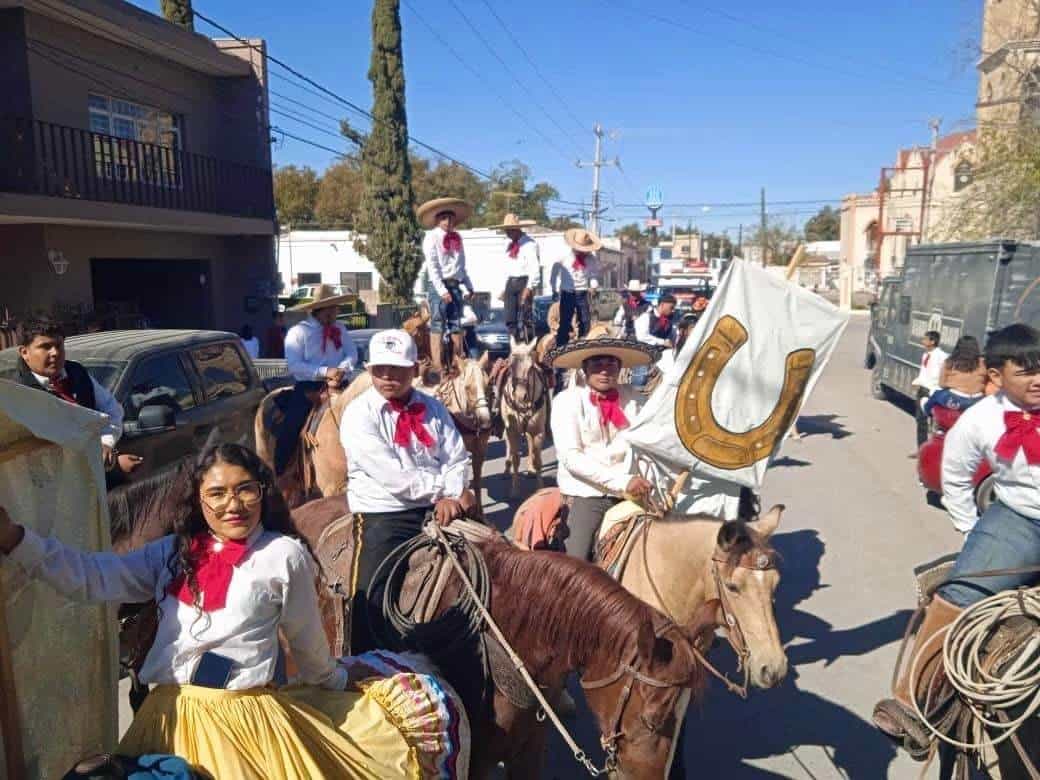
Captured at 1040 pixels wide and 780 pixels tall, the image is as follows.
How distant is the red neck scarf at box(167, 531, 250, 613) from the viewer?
2.40m

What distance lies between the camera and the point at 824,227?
→ 10656cm

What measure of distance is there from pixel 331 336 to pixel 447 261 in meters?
2.81

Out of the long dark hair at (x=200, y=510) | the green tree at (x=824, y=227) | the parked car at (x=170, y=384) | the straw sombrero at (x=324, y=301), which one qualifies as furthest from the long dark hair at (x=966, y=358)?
the green tree at (x=824, y=227)

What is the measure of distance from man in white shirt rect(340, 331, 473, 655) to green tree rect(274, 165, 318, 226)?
50.3 metres

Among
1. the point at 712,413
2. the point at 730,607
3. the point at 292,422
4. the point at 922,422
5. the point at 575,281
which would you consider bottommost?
the point at 922,422

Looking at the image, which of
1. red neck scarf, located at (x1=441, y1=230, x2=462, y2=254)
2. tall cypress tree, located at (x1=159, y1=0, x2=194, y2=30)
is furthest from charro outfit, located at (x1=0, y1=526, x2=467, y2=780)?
tall cypress tree, located at (x1=159, y1=0, x2=194, y2=30)

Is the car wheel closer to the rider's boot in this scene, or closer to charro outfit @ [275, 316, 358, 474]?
the rider's boot

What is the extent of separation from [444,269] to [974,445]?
7.44 metres

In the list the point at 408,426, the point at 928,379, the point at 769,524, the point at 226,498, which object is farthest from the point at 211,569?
the point at 928,379

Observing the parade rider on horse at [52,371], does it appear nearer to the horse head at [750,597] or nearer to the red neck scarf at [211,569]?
the red neck scarf at [211,569]

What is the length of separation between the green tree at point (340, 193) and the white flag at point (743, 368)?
1940 inches

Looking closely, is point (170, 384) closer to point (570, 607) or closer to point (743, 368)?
point (743, 368)

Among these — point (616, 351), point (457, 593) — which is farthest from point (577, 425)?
point (457, 593)

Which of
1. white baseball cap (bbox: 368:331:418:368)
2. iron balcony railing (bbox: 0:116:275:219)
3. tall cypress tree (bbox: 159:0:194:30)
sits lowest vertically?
white baseball cap (bbox: 368:331:418:368)
